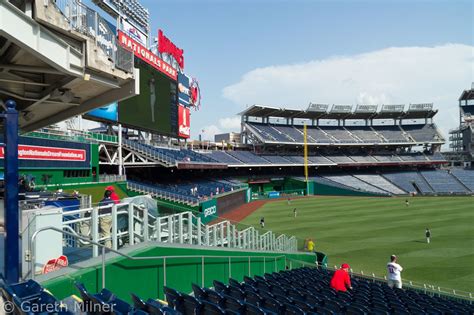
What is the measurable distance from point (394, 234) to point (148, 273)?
2259 cm

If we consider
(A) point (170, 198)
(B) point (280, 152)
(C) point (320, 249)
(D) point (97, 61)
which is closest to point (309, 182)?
(B) point (280, 152)

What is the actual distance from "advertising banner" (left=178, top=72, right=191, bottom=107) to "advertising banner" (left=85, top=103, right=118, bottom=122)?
11600mm

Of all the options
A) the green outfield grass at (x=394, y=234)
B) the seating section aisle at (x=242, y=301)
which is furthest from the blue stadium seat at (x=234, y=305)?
the green outfield grass at (x=394, y=234)

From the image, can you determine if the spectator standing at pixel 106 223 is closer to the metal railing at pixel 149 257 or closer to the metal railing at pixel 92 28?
the metal railing at pixel 149 257

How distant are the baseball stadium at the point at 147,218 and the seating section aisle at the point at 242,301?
0.09 ft

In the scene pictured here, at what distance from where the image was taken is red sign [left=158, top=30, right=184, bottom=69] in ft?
116

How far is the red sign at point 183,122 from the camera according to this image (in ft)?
125

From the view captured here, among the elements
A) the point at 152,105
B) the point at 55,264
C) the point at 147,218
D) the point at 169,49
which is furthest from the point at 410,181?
the point at 55,264

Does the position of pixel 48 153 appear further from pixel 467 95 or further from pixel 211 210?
pixel 467 95

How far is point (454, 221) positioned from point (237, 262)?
85.4ft

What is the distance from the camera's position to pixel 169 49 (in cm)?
3688

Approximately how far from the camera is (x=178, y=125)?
37500 millimetres

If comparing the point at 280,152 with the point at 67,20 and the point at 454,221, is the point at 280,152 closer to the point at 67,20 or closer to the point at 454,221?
the point at 454,221

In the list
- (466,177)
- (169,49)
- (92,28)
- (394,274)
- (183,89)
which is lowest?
(466,177)
